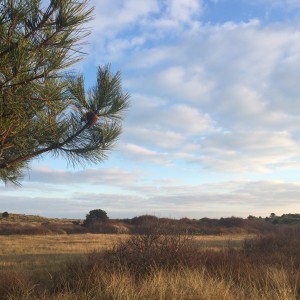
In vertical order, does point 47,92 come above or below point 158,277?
above

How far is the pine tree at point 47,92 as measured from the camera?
6988 mm

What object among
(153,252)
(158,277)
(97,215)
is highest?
(97,215)

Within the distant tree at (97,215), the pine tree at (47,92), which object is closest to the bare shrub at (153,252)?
the pine tree at (47,92)

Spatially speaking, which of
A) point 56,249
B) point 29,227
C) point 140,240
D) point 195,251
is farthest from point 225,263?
point 29,227

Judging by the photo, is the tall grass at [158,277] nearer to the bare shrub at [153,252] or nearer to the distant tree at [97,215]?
the bare shrub at [153,252]

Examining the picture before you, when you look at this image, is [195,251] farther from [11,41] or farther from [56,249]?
[56,249]

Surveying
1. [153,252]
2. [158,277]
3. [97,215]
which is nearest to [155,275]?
[158,277]

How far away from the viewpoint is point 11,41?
6969mm

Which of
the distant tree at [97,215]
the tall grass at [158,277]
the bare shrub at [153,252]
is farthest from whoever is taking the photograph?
the distant tree at [97,215]

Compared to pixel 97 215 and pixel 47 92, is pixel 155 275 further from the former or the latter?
pixel 97 215

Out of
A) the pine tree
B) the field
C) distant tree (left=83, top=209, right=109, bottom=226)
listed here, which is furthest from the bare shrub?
distant tree (left=83, top=209, right=109, bottom=226)

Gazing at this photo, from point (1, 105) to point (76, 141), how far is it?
2.52 meters

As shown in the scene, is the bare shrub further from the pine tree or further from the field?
the pine tree

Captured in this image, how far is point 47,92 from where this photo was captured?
7754mm
